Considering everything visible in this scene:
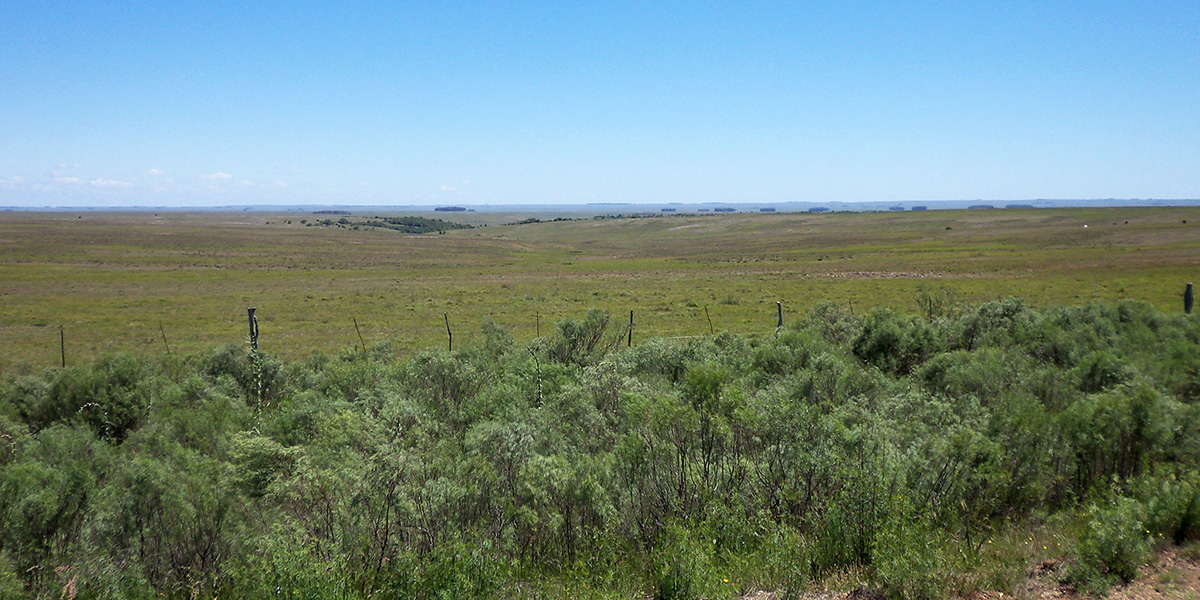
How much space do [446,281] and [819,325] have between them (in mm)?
36939

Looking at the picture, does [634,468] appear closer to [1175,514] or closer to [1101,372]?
[1175,514]

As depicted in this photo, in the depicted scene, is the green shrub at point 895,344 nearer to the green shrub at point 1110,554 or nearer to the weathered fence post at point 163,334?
the green shrub at point 1110,554

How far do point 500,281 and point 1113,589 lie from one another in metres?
46.1

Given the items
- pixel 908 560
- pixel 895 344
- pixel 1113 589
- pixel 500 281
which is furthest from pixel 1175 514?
pixel 500 281

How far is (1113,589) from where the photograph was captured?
16.4 feet

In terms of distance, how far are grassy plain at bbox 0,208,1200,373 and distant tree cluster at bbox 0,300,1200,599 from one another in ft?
36.8

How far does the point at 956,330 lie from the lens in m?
15.3

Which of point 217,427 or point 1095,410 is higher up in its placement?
point 1095,410

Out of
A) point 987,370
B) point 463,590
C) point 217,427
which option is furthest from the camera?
point 987,370

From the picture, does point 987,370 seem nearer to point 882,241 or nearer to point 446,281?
point 446,281

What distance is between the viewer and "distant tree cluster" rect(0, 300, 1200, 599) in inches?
210

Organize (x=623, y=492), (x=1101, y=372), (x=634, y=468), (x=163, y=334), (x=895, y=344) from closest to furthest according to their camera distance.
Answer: (x=623, y=492)
(x=634, y=468)
(x=1101, y=372)
(x=895, y=344)
(x=163, y=334)

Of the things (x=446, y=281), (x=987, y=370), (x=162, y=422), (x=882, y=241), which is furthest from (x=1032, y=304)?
(x=882, y=241)

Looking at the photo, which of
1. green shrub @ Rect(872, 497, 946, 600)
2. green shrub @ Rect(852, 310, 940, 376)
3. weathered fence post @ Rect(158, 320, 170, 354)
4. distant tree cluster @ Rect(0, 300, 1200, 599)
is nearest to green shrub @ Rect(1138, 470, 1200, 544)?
distant tree cluster @ Rect(0, 300, 1200, 599)
